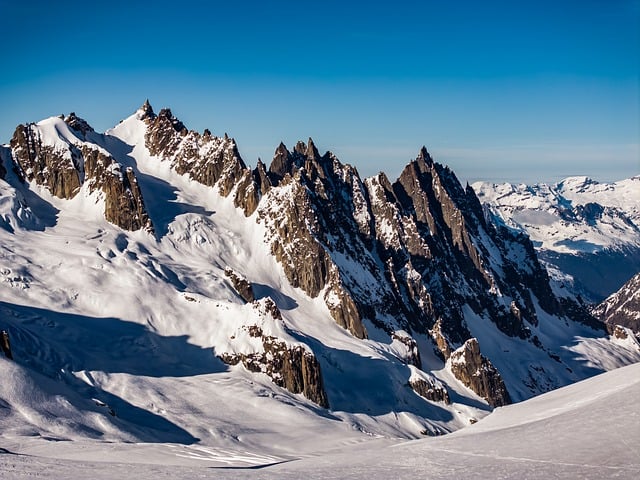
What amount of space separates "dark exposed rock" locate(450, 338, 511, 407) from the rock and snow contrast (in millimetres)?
463

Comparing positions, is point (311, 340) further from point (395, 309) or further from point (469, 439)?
point (469, 439)

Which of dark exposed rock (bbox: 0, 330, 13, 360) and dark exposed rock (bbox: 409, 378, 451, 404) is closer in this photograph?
dark exposed rock (bbox: 0, 330, 13, 360)

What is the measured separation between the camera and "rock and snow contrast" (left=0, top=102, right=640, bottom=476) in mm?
85938

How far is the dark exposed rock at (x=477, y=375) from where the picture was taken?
17138 cm

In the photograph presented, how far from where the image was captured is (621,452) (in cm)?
2977

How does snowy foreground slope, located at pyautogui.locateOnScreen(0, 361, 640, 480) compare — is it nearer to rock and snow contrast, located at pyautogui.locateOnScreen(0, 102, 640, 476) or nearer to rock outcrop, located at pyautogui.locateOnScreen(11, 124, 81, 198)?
rock and snow contrast, located at pyautogui.locateOnScreen(0, 102, 640, 476)

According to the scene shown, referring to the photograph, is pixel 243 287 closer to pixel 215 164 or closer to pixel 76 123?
pixel 215 164

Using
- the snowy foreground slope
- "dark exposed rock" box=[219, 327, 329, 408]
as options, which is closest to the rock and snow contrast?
"dark exposed rock" box=[219, 327, 329, 408]

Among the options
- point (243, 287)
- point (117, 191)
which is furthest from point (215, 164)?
point (243, 287)

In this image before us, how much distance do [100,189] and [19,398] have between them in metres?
90.6

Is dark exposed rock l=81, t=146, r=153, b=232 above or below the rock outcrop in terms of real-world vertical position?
below

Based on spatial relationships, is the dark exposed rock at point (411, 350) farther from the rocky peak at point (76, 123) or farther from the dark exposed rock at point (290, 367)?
the rocky peak at point (76, 123)

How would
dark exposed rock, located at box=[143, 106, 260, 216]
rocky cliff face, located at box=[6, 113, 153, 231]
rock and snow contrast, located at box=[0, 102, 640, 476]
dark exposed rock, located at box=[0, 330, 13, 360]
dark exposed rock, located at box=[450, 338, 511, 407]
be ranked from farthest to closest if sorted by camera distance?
dark exposed rock, located at box=[143, 106, 260, 216] → dark exposed rock, located at box=[450, 338, 511, 407] → rocky cliff face, located at box=[6, 113, 153, 231] → rock and snow contrast, located at box=[0, 102, 640, 476] → dark exposed rock, located at box=[0, 330, 13, 360]

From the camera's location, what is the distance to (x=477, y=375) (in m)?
172
